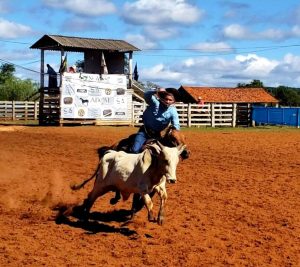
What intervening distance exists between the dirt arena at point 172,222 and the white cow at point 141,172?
49 cm

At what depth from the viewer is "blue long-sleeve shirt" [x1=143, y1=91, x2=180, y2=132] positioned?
9.03 m

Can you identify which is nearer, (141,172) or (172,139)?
(141,172)

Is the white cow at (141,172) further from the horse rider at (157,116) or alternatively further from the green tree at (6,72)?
the green tree at (6,72)

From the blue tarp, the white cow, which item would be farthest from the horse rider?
the blue tarp

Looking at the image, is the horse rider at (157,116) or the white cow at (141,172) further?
the horse rider at (157,116)

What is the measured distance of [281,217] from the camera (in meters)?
9.22

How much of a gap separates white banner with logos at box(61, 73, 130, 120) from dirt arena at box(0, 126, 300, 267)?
20633 mm

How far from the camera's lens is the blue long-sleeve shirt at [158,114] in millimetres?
9031

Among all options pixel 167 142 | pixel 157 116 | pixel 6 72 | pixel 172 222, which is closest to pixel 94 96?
pixel 157 116

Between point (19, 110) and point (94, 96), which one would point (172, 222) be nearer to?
point (94, 96)

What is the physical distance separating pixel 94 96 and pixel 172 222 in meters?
29.4

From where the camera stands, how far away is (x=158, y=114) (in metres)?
9.09

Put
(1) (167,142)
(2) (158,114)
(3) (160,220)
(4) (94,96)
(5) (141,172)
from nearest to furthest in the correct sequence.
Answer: (3) (160,220) → (5) (141,172) → (1) (167,142) → (2) (158,114) → (4) (94,96)

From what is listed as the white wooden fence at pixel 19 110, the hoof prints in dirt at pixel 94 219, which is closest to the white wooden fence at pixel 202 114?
the white wooden fence at pixel 19 110
